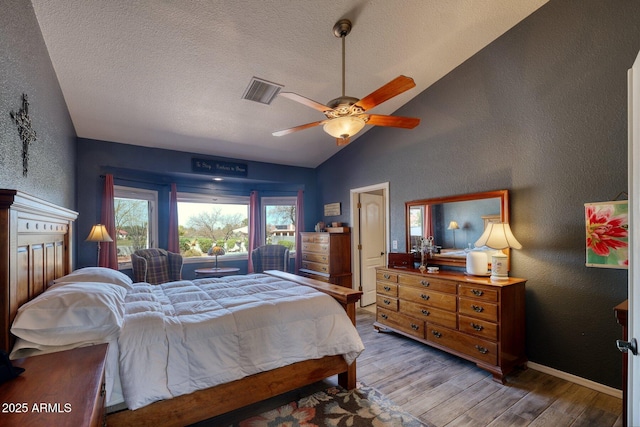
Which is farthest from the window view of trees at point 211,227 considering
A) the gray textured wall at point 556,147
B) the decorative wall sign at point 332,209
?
the gray textured wall at point 556,147

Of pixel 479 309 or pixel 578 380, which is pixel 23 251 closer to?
pixel 479 309

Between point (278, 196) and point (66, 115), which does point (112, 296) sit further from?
point (278, 196)

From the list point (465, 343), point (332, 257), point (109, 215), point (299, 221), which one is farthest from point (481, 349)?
point (109, 215)

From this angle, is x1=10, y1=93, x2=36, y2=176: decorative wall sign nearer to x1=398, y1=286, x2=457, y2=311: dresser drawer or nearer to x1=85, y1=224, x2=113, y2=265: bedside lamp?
x1=85, y1=224, x2=113, y2=265: bedside lamp

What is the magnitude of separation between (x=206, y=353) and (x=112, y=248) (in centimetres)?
333

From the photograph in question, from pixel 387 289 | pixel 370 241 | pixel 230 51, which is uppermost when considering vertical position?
pixel 230 51

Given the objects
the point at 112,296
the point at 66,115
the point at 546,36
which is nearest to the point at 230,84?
the point at 66,115

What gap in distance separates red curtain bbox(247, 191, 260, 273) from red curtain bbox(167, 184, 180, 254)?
1.32 metres

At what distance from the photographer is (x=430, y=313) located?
3176mm

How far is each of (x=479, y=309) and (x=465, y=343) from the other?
1.30ft

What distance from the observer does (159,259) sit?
14.5 feet

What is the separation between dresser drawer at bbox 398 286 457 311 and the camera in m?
3.00

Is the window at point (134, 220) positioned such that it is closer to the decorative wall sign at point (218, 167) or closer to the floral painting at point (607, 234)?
the decorative wall sign at point (218, 167)

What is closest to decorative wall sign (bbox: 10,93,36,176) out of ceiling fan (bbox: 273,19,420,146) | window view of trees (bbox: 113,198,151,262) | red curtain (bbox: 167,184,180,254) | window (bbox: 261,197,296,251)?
ceiling fan (bbox: 273,19,420,146)
